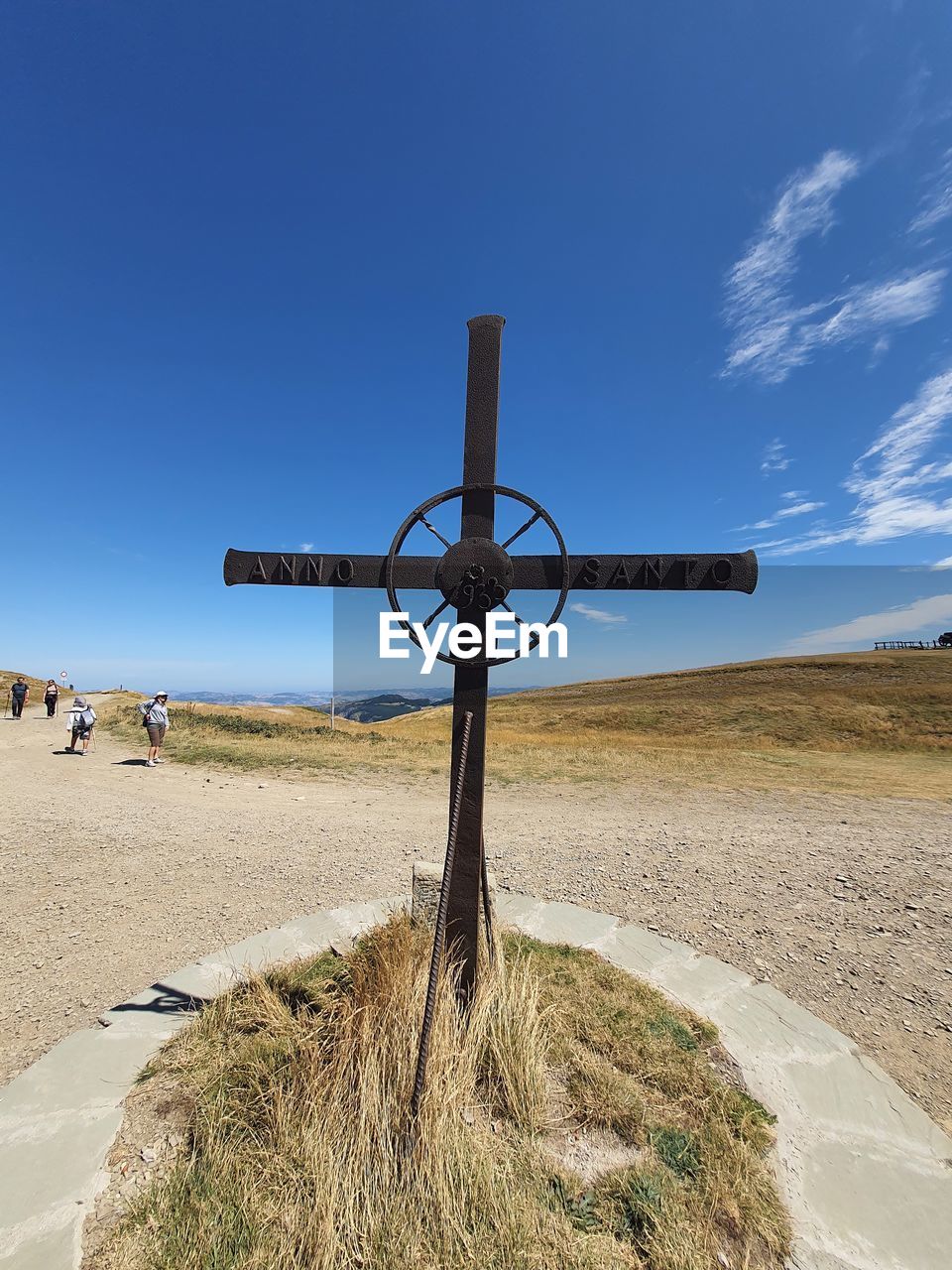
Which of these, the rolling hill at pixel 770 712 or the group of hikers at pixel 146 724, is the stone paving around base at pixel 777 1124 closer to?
the group of hikers at pixel 146 724

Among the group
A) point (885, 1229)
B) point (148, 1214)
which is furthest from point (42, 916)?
point (885, 1229)

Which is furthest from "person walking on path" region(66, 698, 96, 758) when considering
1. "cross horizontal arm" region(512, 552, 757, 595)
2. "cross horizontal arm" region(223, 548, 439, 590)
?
"cross horizontal arm" region(512, 552, 757, 595)

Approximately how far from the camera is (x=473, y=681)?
345cm

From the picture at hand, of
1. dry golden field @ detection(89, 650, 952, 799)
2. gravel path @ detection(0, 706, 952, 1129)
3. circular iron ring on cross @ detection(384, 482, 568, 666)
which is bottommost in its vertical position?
gravel path @ detection(0, 706, 952, 1129)

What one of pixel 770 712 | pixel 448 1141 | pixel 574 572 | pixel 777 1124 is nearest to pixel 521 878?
pixel 777 1124

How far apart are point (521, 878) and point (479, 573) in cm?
530

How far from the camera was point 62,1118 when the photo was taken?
2.82 m

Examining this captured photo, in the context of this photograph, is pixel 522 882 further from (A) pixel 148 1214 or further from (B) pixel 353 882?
(A) pixel 148 1214

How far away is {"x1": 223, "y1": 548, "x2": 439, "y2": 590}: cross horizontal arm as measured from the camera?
3.64m

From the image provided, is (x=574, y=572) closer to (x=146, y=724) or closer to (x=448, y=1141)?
(x=448, y=1141)

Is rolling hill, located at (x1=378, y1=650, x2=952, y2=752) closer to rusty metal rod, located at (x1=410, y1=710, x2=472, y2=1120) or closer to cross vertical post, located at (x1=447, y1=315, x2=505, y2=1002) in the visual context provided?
cross vertical post, located at (x1=447, y1=315, x2=505, y2=1002)

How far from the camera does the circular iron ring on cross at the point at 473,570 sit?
3334 millimetres

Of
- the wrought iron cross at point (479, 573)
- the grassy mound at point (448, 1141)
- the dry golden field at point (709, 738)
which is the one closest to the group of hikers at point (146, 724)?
the dry golden field at point (709, 738)

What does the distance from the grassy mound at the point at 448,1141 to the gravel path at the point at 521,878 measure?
190 cm
